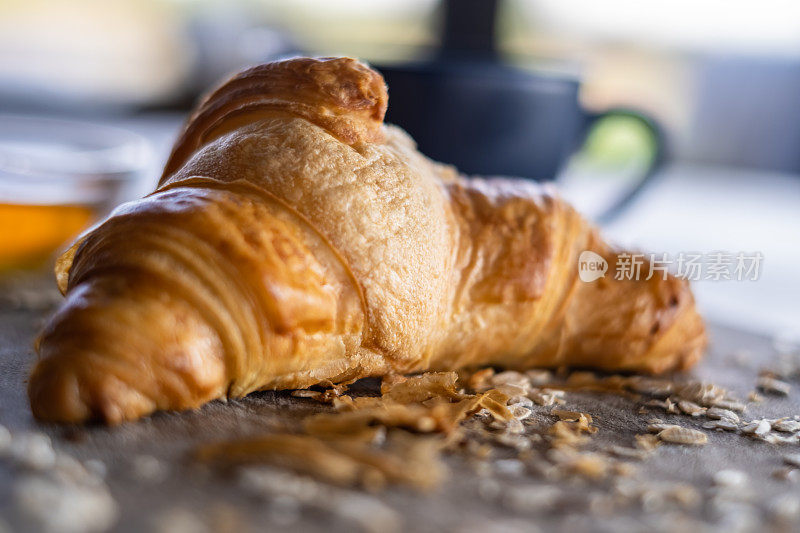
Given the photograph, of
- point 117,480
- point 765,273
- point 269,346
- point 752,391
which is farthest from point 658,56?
point 117,480

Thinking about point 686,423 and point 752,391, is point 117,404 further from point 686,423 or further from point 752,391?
point 752,391

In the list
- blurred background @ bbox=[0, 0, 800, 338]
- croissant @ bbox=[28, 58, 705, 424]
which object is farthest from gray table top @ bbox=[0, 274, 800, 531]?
blurred background @ bbox=[0, 0, 800, 338]

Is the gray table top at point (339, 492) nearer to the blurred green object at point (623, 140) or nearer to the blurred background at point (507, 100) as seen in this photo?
the blurred background at point (507, 100)

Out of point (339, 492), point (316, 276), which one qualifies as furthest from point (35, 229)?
point (339, 492)

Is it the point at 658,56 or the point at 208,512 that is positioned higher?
the point at 658,56

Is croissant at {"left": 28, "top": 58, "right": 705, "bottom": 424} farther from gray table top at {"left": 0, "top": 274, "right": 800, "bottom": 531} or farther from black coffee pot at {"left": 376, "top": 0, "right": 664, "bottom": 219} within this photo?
black coffee pot at {"left": 376, "top": 0, "right": 664, "bottom": 219}

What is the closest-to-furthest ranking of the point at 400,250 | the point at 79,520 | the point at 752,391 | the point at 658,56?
the point at 79,520, the point at 400,250, the point at 752,391, the point at 658,56

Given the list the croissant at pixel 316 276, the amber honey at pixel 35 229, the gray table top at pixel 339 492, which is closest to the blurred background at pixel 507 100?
the amber honey at pixel 35 229
